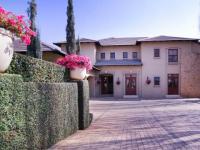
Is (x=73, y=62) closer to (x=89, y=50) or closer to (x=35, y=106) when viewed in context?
(x=35, y=106)

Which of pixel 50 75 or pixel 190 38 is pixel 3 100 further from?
pixel 190 38

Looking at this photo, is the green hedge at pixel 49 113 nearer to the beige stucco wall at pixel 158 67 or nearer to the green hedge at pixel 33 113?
the green hedge at pixel 33 113

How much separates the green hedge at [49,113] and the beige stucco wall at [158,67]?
2368cm

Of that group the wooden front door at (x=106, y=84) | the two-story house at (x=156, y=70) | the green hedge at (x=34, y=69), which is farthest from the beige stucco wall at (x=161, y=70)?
the green hedge at (x=34, y=69)

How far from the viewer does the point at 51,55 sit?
2627 centimetres

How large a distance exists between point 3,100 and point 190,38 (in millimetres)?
30570

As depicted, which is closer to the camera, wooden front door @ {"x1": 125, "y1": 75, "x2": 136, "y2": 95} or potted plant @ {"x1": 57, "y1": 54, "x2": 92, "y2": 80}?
potted plant @ {"x1": 57, "y1": 54, "x2": 92, "y2": 80}

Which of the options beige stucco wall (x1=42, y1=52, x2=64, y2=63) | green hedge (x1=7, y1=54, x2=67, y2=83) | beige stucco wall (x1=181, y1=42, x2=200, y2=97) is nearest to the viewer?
green hedge (x1=7, y1=54, x2=67, y2=83)

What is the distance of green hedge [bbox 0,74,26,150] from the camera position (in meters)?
Result: 4.90

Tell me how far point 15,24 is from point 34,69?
6.96 feet

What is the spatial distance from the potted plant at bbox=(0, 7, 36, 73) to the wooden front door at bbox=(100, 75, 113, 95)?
29.9 metres

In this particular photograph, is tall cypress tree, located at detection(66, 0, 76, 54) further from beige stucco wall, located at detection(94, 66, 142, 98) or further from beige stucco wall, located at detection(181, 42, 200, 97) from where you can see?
beige stucco wall, located at detection(181, 42, 200, 97)

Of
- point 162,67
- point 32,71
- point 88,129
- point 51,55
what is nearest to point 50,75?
point 32,71

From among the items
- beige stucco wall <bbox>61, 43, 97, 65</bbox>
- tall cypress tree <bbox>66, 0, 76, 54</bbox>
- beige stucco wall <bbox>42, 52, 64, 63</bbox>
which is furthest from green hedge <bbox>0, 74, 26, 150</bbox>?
beige stucco wall <bbox>61, 43, 97, 65</bbox>
